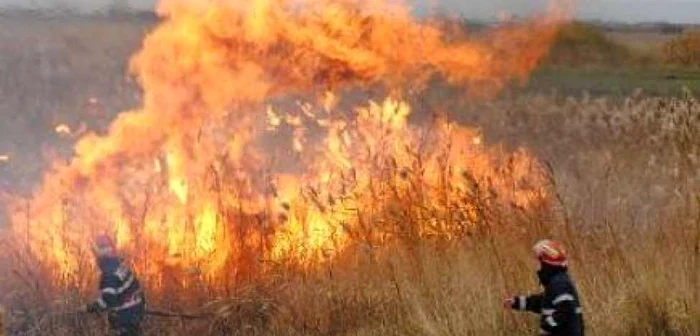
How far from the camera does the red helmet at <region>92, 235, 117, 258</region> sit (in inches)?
306

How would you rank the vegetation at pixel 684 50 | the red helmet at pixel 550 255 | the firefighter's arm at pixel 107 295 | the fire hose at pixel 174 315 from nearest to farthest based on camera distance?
the red helmet at pixel 550 255 → the firefighter's arm at pixel 107 295 → the fire hose at pixel 174 315 → the vegetation at pixel 684 50

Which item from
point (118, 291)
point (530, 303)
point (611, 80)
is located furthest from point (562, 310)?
point (611, 80)

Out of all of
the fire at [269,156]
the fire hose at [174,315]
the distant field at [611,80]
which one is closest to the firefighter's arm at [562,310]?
the fire at [269,156]

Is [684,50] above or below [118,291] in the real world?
above

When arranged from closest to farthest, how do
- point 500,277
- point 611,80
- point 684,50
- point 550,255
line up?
point 550,255, point 500,277, point 684,50, point 611,80

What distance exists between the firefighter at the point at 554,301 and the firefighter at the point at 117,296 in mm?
2896

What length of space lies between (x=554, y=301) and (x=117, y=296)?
324 centimetres

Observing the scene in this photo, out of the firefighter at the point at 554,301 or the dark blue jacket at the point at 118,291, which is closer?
the firefighter at the point at 554,301

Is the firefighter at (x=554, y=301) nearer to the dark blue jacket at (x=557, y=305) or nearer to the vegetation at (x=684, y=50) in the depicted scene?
the dark blue jacket at (x=557, y=305)

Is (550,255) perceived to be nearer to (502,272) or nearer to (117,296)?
(502,272)

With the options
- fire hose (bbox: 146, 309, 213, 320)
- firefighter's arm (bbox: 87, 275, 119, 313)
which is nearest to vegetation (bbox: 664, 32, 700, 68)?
fire hose (bbox: 146, 309, 213, 320)

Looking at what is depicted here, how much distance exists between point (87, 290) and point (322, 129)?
3.58m

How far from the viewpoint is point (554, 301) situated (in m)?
6.20

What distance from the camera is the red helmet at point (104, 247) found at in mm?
7766
